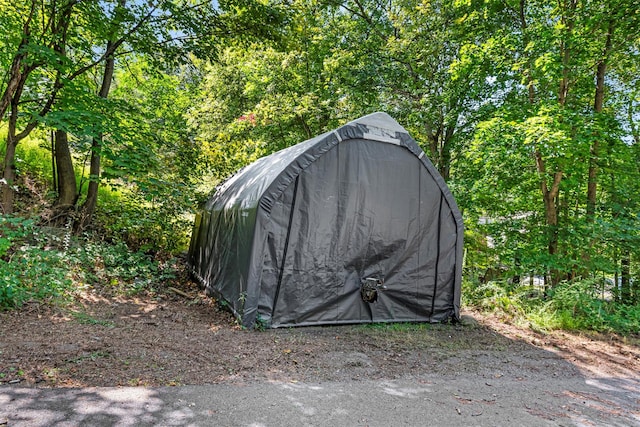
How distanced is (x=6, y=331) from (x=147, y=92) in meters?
7.14

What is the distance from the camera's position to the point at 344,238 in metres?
5.28

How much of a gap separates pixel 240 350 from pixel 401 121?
8.38 m

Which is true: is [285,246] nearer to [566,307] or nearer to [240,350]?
[240,350]

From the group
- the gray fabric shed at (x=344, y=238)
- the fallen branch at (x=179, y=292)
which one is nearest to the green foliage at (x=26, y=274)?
the fallen branch at (x=179, y=292)

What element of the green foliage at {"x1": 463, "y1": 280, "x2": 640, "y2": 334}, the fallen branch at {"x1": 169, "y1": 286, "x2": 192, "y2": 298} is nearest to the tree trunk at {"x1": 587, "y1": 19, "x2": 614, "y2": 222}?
the green foliage at {"x1": 463, "y1": 280, "x2": 640, "y2": 334}

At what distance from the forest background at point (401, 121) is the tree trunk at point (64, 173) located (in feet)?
0.14

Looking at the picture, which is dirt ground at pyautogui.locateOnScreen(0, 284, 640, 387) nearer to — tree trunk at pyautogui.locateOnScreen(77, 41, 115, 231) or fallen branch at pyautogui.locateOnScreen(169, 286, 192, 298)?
fallen branch at pyautogui.locateOnScreen(169, 286, 192, 298)

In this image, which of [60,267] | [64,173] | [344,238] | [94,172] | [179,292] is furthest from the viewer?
[94,172]

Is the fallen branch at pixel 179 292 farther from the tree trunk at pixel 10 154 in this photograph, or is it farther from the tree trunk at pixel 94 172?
the tree trunk at pixel 10 154

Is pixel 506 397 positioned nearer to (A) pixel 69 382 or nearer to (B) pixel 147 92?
(A) pixel 69 382

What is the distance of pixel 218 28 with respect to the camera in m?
7.17

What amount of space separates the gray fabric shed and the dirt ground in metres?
0.36

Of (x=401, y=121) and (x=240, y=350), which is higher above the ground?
(x=401, y=121)

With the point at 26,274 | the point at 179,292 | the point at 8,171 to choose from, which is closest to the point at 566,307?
the point at 179,292
